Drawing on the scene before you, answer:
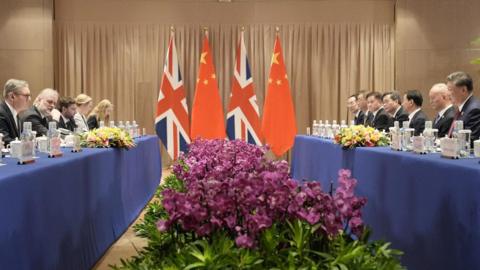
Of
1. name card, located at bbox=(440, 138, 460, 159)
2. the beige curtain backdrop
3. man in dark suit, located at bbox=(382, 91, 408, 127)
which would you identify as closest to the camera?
name card, located at bbox=(440, 138, 460, 159)

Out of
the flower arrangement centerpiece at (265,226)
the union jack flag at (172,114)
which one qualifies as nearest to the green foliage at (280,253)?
the flower arrangement centerpiece at (265,226)

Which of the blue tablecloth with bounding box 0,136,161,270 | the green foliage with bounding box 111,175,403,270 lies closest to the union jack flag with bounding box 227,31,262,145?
the blue tablecloth with bounding box 0,136,161,270

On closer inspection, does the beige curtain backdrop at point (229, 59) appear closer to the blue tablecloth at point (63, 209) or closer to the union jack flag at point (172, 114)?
the union jack flag at point (172, 114)

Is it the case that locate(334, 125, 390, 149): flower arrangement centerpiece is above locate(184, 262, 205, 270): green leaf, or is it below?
above

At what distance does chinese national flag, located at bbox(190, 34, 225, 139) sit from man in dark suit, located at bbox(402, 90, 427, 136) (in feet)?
10.9

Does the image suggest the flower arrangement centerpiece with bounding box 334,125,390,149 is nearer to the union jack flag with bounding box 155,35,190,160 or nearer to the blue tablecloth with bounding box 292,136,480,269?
the blue tablecloth with bounding box 292,136,480,269

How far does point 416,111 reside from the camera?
544 centimetres

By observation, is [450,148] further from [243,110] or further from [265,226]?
[243,110]

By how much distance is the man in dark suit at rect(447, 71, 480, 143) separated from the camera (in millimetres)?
3832

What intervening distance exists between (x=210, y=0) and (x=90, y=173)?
757 centimetres

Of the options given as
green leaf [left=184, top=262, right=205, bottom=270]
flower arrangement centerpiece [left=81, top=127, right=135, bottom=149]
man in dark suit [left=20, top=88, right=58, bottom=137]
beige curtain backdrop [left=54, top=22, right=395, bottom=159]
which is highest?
beige curtain backdrop [left=54, top=22, right=395, bottom=159]

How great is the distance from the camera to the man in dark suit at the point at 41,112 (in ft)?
17.0

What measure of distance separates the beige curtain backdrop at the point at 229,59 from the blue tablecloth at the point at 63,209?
570cm

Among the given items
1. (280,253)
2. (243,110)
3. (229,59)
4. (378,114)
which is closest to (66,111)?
(243,110)
